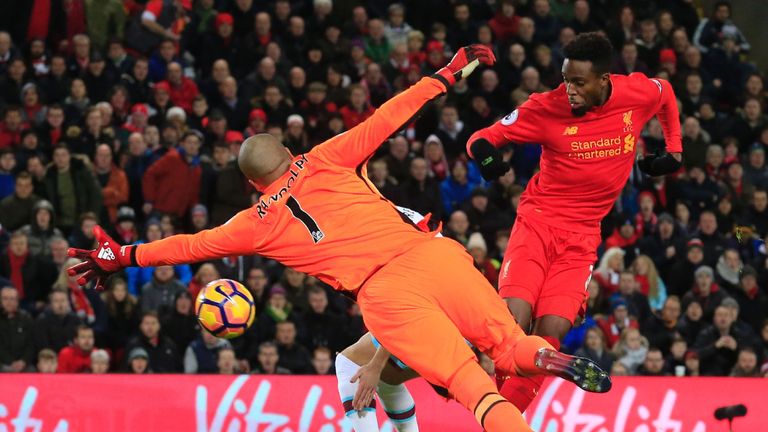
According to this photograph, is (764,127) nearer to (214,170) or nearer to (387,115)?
(214,170)

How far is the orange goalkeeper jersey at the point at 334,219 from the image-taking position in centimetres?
829

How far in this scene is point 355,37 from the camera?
18828 mm

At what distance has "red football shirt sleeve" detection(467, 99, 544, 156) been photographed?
912cm

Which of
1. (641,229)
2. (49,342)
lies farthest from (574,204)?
(641,229)

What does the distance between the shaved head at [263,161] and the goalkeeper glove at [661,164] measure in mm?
2480

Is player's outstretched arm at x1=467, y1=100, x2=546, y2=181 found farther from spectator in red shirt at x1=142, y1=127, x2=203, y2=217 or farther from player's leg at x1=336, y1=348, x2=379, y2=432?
spectator in red shirt at x1=142, y1=127, x2=203, y2=217

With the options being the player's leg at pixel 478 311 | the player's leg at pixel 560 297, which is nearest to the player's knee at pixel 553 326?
the player's leg at pixel 560 297

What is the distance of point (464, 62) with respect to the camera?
8773 millimetres

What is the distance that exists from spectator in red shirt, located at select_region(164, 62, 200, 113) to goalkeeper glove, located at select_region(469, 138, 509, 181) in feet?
27.9

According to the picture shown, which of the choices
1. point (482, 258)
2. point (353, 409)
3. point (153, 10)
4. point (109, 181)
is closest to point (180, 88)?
point (153, 10)

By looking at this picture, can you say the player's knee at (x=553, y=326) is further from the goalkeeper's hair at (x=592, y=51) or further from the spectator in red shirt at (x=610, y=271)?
the spectator in red shirt at (x=610, y=271)

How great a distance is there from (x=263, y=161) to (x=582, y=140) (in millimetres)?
2106

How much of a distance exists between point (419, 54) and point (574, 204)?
30.6ft

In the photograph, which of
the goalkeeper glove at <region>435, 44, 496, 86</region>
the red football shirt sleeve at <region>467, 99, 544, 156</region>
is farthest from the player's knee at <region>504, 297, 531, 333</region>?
the goalkeeper glove at <region>435, 44, 496, 86</region>
